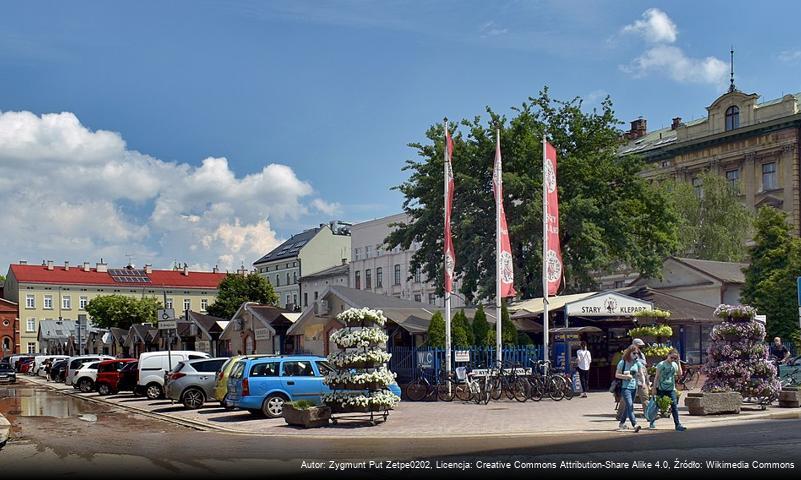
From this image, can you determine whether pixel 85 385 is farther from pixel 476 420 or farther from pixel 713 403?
pixel 713 403

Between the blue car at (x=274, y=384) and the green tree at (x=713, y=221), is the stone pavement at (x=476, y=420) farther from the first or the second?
the green tree at (x=713, y=221)

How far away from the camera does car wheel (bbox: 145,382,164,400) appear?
34.4m

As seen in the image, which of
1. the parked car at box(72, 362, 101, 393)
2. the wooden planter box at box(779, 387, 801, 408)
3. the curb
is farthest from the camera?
the parked car at box(72, 362, 101, 393)

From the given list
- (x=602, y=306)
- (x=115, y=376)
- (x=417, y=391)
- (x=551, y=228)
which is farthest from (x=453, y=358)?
(x=115, y=376)

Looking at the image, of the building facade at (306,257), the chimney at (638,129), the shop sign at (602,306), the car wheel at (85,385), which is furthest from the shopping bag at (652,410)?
the building facade at (306,257)

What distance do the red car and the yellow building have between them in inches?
3286

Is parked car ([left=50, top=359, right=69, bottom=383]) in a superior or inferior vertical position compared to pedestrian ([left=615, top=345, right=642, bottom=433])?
inferior

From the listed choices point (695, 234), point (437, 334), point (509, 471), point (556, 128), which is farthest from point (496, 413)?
point (695, 234)

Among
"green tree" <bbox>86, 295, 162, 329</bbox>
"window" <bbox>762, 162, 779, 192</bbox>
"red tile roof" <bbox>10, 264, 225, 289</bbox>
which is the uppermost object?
"window" <bbox>762, 162, 779, 192</bbox>

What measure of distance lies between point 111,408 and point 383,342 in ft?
45.1

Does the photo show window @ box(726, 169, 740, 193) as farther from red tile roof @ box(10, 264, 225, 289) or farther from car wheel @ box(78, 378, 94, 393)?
red tile roof @ box(10, 264, 225, 289)

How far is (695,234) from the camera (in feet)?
204

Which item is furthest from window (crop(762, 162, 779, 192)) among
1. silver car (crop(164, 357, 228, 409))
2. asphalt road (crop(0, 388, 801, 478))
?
silver car (crop(164, 357, 228, 409))

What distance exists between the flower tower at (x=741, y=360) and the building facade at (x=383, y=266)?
207ft
